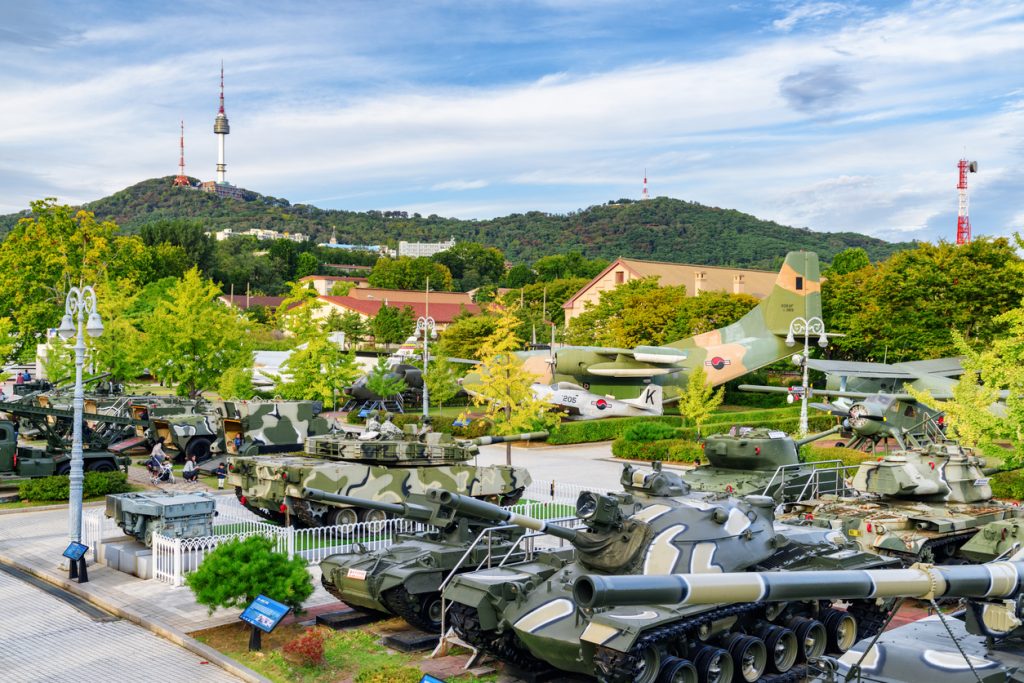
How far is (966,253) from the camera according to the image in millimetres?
47344

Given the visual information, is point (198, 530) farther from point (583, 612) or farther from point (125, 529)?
point (583, 612)

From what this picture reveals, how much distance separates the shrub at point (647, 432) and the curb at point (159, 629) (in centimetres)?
2201

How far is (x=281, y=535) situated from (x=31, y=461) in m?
12.8

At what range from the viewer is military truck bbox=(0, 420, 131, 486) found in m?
26.4

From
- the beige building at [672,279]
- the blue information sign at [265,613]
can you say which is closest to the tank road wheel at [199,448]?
the blue information sign at [265,613]

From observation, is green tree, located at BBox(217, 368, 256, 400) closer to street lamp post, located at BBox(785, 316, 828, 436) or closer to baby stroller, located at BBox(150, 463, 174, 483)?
baby stroller, located at BBox(150, 463, 174, 483)

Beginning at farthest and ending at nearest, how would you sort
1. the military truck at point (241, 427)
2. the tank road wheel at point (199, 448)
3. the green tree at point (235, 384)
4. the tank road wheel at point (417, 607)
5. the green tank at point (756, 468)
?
the green tree at point (235, 384)
the tank road wheel at point (199, 448)
the military truck at point (241, 427)
the green tank at point (756, 468)
the tank road wheel at point (417, 607)

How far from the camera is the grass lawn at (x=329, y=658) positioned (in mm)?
12055

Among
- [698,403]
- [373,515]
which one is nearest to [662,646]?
[373,515]

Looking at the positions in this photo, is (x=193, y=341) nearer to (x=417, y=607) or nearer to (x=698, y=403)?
(x=698, y=403)

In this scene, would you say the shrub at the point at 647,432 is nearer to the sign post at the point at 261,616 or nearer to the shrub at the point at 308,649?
the sign post at the point at 261,616

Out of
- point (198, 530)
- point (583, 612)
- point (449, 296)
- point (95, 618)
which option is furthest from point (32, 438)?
point (449, 296)

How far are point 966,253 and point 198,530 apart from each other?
136 ft

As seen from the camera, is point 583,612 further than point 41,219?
No
